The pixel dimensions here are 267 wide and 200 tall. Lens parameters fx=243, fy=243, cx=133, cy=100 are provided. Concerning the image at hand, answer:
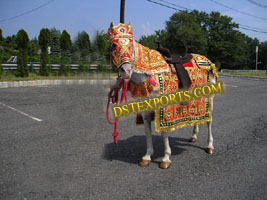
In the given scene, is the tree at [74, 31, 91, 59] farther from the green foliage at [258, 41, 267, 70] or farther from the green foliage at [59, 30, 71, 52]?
the green foliage at [258, 41, 267, 70]

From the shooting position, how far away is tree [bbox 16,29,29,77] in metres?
16.7

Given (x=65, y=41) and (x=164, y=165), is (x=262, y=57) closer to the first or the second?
(x=65, y=41)

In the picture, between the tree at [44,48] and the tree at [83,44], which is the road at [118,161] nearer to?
the tree at [44,48]

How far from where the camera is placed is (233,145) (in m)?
4.98

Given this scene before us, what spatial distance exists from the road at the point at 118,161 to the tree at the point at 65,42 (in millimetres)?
14646

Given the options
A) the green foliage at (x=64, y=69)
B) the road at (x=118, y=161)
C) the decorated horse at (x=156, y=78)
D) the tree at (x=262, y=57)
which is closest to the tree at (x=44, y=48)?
the green foliage at (x=64, y=69)

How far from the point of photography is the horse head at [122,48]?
3279 millimetres

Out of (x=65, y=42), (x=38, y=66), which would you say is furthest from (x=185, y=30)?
(x=38, y=66)

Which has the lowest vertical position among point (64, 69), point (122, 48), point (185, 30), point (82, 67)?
point (122, 48)

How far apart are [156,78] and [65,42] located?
18793 mm

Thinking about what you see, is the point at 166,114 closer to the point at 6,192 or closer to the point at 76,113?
the point at 6,192

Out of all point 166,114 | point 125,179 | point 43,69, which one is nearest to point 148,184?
point 125,179

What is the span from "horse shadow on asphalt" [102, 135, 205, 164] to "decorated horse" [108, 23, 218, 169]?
1.28 feet

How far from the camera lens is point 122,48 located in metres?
3.28
